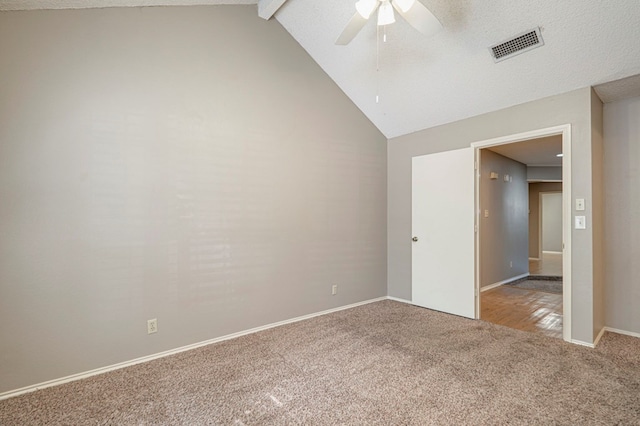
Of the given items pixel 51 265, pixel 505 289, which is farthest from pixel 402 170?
pixel 51 265

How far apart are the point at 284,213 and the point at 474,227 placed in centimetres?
230

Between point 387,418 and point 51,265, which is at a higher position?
point 51,265

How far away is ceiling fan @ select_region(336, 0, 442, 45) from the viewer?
6.45 ft

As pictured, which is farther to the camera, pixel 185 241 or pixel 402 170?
pixel 402 170

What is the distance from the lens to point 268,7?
306cm

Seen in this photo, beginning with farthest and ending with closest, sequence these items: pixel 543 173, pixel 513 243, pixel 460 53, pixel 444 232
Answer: pixel 543 173 → pixel 513 243 → pixel 444 232 → pixel 460 53

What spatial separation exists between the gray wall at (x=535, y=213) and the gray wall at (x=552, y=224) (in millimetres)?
2042

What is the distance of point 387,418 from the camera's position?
5.93 feet

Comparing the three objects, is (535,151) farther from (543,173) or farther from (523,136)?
(523,136)

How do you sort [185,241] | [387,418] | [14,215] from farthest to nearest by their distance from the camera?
[185,241], [14,215], [387,418]

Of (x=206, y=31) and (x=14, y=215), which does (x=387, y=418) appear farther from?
(x=206, y=31)

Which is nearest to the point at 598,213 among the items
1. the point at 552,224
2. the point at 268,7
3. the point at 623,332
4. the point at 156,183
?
the point at 623,332

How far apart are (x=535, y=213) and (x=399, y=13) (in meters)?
8.85

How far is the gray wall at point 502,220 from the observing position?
5.00 metres
